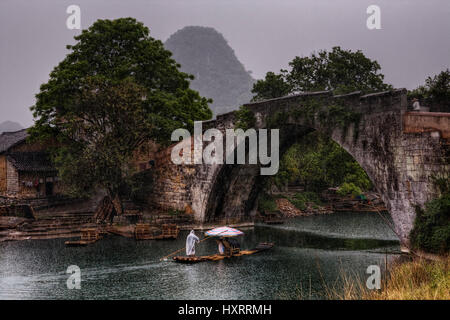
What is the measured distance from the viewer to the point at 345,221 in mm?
33688

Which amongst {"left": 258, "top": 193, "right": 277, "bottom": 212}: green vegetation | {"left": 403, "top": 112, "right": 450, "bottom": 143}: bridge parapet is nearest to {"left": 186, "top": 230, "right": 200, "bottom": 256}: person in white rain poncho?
{"left": 403, "top": 112, "right": 450, "bottom": 143}: bridge parapet

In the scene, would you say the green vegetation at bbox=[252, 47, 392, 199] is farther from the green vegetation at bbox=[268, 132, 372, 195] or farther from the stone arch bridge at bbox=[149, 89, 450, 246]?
the stone arch bridge at bbox=[149, 89, 450, 246]

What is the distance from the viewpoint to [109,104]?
1142 inches

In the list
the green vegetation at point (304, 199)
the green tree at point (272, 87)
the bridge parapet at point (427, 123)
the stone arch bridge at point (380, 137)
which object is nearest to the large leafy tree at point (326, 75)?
the green tree at point (272, 87)

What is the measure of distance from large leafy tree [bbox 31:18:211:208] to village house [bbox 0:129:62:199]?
6123 mm

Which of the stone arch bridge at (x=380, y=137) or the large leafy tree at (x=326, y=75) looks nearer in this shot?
the stone arch bridge at (x=380, y=137)

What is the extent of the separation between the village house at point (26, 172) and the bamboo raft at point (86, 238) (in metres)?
14.7

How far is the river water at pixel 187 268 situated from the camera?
51.1ft

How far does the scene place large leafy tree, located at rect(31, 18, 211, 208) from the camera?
96.1 ft

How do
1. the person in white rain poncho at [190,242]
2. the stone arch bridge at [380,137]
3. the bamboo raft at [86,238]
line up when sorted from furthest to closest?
the bamboo raft at [86,238] → the person in white rain poncho at [190,242] → the stone arch bridge at [380,137]

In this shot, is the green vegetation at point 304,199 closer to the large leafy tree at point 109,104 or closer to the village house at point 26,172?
the large leafy tree at point 109,104

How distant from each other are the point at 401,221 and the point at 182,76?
21589mm

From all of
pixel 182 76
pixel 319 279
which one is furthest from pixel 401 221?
pixel 182 76
